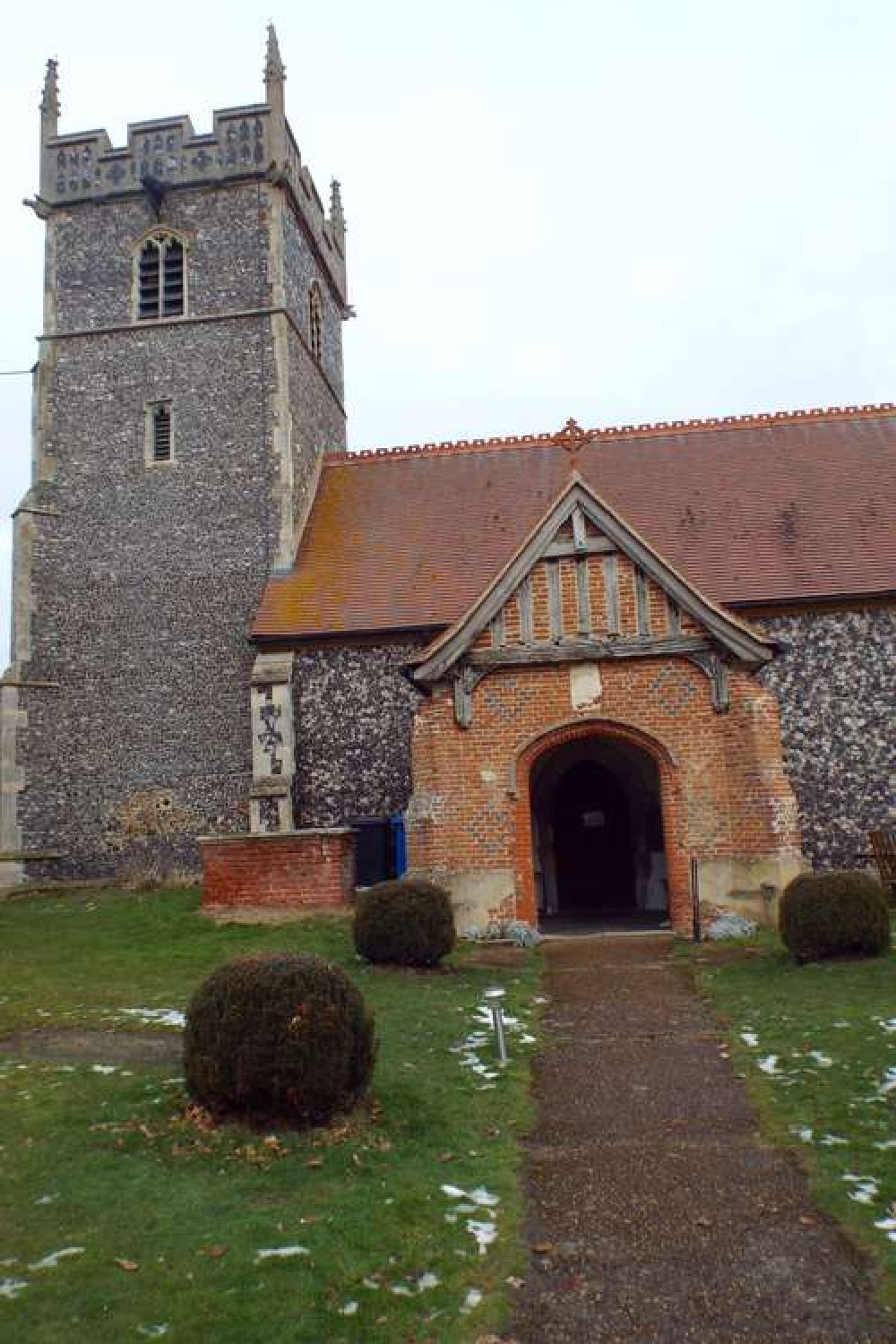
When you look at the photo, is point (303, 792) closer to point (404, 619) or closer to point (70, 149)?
point (404, 619)

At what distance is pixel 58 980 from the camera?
39.0 ft

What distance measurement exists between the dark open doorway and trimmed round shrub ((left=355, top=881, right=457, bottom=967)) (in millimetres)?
5080

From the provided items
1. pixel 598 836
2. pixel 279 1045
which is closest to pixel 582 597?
pixel 598 836

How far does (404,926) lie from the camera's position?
11.8 meters

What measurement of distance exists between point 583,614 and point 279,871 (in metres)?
5.63

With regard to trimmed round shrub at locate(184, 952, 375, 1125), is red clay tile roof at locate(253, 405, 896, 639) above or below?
above

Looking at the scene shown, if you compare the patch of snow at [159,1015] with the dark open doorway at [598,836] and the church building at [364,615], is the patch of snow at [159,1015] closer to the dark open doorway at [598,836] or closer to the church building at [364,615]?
the church building at [364,615]

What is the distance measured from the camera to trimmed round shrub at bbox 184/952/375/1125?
A: 6410 mm

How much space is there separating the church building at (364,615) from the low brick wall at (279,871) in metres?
0.04

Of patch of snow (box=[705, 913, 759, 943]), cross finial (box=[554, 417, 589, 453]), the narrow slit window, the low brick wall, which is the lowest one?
patch of snow (box=[705, 913, 759, 943])

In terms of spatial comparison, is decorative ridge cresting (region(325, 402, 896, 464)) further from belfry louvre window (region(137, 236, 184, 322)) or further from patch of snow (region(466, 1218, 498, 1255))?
patch of snow (region(466, 1218, 498, 1255))

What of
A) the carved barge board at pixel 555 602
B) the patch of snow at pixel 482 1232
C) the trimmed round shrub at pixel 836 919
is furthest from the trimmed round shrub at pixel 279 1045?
the carved barge board at pixel 555 602

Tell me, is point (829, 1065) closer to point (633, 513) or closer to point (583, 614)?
point (583, 614)

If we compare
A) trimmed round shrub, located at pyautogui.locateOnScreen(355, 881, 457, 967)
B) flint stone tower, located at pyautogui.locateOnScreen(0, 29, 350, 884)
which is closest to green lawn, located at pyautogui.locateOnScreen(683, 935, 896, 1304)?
trimmed round shrub, located at pyautogui.locateOnScreen(355, 881, 457, 967)
